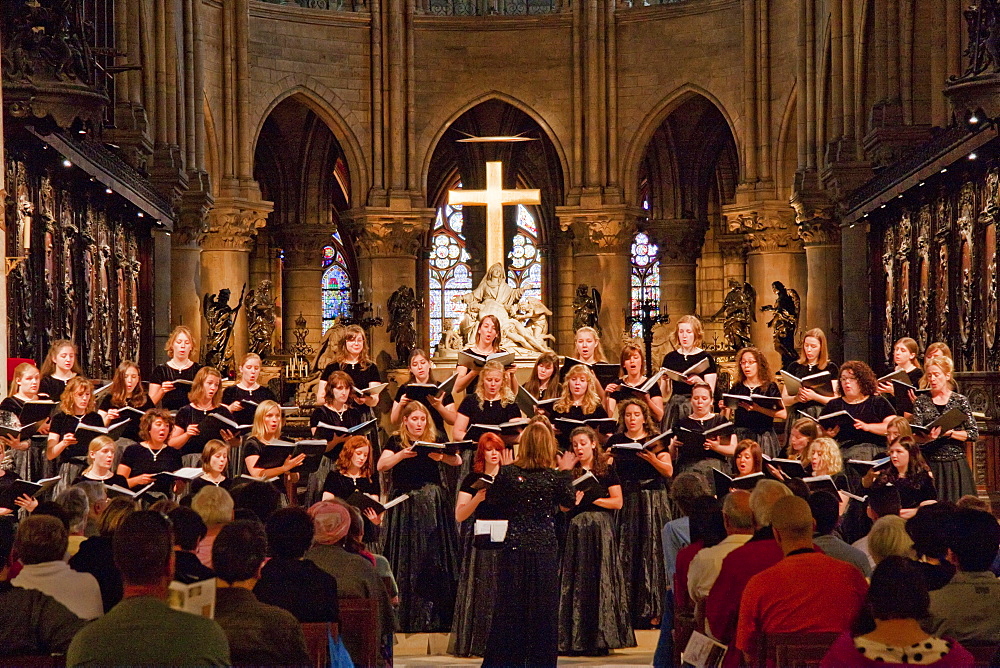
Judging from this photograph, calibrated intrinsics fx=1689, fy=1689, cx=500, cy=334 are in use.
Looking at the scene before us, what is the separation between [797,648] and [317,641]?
1667 mm

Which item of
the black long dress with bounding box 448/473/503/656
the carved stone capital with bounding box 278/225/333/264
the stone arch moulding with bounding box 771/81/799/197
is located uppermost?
the stone arch moulding with bounding box 771/81/799/197

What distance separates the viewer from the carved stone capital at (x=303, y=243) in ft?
106

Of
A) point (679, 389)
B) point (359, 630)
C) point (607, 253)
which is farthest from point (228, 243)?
point (359, 630)

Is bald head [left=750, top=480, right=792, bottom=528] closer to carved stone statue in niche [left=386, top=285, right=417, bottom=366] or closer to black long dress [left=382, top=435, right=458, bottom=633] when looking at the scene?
black long dress [left=382, top=435, right=458, bottom=633]

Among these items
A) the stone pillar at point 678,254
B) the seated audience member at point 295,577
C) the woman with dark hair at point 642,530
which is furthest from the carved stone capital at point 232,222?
the seated audience member at point 295,577

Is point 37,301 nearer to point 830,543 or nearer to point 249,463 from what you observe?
point 249,463

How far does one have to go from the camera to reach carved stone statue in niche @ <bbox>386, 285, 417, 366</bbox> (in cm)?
2755

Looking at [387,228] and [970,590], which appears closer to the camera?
[970,590]

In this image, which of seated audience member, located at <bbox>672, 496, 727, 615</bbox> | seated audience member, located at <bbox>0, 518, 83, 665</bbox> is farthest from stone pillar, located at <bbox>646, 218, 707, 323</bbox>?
seated audience member, located at <bbox>0, 518, 83, 665</bbox>

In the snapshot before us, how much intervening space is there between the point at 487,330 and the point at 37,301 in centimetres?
452

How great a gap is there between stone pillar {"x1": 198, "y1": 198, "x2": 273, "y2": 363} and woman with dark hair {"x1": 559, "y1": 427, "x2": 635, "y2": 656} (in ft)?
56.7

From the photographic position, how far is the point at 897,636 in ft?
16.5

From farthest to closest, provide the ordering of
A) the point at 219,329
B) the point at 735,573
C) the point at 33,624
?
the point at 219,329 → the point at 735,573 → the point at 33,624

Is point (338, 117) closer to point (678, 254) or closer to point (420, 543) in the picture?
point (678, 254)
